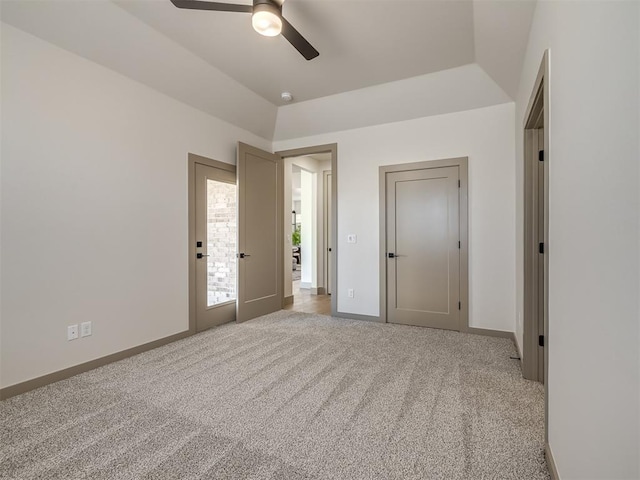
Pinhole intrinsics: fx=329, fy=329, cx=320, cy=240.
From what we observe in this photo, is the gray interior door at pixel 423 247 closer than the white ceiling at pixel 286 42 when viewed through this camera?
No

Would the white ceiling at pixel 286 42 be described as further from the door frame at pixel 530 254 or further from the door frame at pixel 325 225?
the door frame at pixel 325 225

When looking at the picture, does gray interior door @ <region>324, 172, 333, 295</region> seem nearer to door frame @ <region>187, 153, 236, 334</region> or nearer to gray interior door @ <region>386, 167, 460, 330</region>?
gray interior door @ <region>386, 167, 460, 330</region>

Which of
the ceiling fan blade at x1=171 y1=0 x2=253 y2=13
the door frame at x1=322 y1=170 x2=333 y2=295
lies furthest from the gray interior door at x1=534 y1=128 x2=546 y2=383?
the door frame at x1=322 y1=170 x2=333 y2=295

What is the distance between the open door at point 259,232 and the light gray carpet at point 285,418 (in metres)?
1.33

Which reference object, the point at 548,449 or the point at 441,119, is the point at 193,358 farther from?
the point at 441,119

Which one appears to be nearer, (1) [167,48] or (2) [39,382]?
(2) [39,382]

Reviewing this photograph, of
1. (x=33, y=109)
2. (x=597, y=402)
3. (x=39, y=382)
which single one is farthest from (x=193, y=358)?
(x=597, y=402)

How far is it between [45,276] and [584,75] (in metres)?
3.50

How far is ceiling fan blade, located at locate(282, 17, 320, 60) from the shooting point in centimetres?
233

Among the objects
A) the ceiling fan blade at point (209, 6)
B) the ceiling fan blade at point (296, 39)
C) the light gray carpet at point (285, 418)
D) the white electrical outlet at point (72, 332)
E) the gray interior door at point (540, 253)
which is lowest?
the light gray carpet at point (285, 418)

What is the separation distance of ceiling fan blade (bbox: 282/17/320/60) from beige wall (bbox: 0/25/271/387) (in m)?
1.74

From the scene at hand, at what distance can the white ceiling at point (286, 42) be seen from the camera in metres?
2.49

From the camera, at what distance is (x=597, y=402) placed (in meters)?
1.05

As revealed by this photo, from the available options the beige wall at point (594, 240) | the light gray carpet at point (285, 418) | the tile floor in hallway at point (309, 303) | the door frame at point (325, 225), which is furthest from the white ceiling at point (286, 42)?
the tile floor in hallway at point (309, 303)
